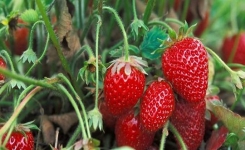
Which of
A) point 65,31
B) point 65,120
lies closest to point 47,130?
point 65,120

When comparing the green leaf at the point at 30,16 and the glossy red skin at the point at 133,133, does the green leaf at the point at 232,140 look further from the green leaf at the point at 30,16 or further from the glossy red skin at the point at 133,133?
the green leaf at the point at 30,16

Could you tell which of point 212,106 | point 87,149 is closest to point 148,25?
point 212,106

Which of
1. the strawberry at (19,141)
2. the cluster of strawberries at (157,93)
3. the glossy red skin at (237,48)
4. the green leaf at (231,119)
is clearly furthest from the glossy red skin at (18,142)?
the glossy red skin at (237,48)

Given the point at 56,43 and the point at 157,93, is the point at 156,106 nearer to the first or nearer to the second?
the point at 157,93

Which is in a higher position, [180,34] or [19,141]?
[180,34]

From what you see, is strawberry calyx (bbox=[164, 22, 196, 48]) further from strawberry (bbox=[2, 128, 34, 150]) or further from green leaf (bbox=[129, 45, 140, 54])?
strawberry (bbox=[2, 128, 34, 150])

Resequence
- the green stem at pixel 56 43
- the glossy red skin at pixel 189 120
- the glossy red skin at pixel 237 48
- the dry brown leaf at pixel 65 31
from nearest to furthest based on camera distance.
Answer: the green stem at pixel 56 43, the glossy red skin at pixel 189 120, the dry brown leaf at pixel 65 31, the glossy red skin at pixel 237 48
